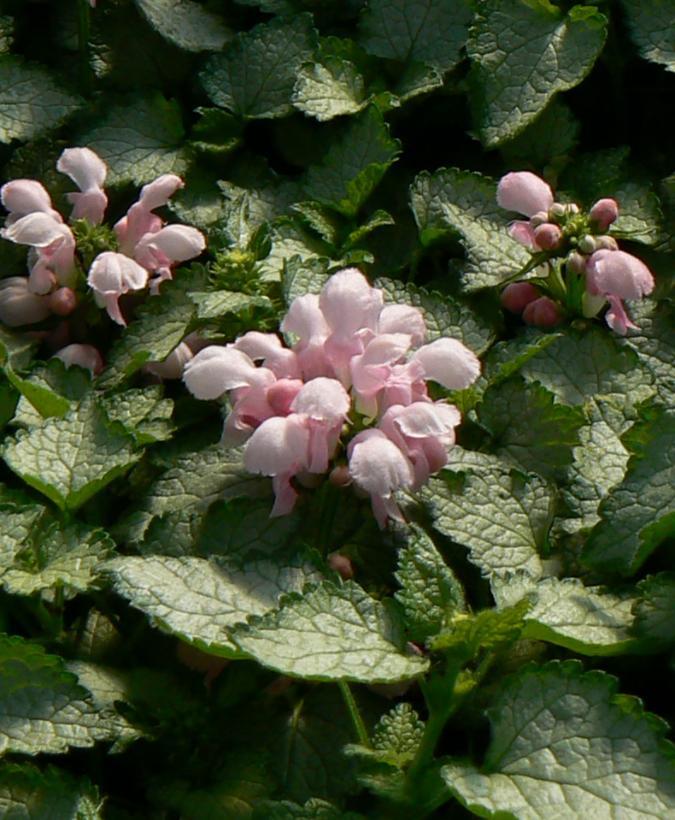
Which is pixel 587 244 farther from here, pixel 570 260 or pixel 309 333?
pixel 309 333

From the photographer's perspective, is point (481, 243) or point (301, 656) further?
point (481, 243)

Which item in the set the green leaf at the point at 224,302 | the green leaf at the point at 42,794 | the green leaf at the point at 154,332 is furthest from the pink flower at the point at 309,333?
the green leaf at the point at 42,794

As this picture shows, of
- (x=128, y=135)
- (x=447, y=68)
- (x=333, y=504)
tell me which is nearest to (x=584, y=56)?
(x=447, y=68)

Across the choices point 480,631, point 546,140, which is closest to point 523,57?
point 546,140

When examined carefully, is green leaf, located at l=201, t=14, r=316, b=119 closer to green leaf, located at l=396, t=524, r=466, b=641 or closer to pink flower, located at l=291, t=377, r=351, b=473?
pink flower, located at l=291, t=377, r=351, b=473

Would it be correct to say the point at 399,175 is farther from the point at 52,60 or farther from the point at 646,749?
the point at 646,749

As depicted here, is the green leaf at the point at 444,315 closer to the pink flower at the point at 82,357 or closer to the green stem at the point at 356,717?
the pink flower at the point at 82,357

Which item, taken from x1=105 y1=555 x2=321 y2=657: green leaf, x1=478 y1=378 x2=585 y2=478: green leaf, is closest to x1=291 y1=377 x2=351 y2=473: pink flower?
x1=105 y1=555 x2=321 y2=657: green leaf
